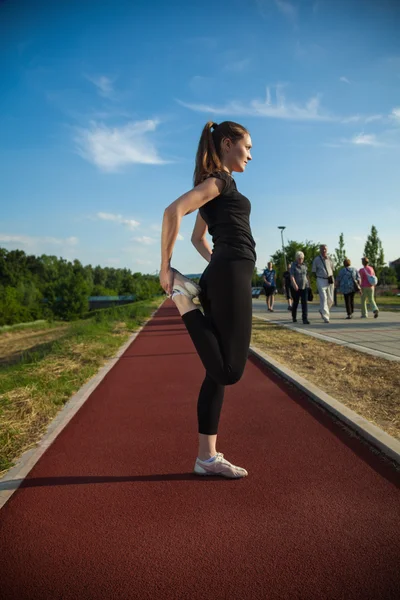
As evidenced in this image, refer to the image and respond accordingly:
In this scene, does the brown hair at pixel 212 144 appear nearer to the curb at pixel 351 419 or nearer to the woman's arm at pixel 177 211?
the woman's arm at pixel 177 211

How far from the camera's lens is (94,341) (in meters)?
9.40

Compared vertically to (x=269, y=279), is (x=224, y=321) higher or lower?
lower

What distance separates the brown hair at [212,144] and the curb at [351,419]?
2234mm

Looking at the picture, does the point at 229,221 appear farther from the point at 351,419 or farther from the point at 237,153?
the point at 351,419

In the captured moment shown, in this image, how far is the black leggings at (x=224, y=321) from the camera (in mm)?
2305

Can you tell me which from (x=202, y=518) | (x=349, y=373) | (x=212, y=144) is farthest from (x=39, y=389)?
(x=349, y=373)


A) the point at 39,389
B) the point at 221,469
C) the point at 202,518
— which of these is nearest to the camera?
Answer: the point at 202,518

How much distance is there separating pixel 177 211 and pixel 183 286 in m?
0.42

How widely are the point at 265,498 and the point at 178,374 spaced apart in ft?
12.6

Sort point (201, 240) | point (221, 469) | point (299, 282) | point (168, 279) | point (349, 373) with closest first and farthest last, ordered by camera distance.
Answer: point (168, 279) → point (221, 469) → point (201, 240) → point (349, 373) → point (299, 282)

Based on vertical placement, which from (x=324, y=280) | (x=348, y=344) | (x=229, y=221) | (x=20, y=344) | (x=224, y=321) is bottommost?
(x=20, y=344)

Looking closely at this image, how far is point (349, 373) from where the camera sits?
5234 mm

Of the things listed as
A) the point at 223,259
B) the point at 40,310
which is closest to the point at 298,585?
the point at 223,259

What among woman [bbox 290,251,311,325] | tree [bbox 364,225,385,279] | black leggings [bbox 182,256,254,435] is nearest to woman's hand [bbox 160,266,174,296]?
black leggings [bbox 182,256,254,435]
